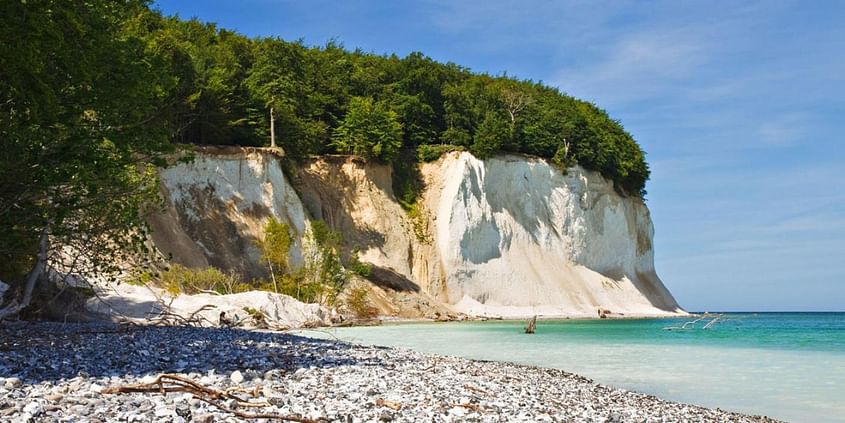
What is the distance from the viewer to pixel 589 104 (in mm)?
69562

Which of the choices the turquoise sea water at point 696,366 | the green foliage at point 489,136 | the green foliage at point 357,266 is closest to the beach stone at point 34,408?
the turquoise sea water at point 696,366

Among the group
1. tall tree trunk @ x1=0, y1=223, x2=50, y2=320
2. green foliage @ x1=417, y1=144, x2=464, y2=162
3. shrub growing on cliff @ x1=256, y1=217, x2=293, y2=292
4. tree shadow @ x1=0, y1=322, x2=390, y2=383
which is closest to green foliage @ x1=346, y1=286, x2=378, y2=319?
shrub growing on cliff @ x1=256, y1=217, x2=293, y2=292

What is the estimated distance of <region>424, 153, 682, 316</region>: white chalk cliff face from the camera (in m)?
50.9

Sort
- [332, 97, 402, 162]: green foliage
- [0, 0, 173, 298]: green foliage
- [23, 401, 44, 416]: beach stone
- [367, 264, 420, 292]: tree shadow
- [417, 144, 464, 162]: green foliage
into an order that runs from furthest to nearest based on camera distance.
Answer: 1. [417, 144, 464, 162]: green foliage
2. [332, 97, 402, 162]: green foliage
3. [367, 264, 420, 292]: tree shadow
4. [0, 0, 173, 298]: green foliage
5. [23, 401, 44, 416]: beach stone

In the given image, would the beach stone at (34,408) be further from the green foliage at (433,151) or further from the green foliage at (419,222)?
the green foliage at (433,151)

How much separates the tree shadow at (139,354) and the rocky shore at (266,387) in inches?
0.8

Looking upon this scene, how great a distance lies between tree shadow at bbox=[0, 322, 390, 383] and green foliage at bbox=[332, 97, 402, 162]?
1359 inches

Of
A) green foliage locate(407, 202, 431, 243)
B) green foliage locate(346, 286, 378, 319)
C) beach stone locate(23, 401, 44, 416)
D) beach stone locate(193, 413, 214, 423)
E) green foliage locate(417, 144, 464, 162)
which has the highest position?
green foliage locate(417, 144, 464, 162)

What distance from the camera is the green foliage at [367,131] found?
47812mm

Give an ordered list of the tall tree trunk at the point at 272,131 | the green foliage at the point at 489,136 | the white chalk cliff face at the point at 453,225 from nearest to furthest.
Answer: the white chalk cliff face at the point at 453,225
the tall tree trunk at the point at 272,131
the green foliage at the point at 489,136

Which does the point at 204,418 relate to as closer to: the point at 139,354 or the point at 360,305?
the point at 139,354

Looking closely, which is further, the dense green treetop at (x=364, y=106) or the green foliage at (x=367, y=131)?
the green foliage at (x=367, y=131)

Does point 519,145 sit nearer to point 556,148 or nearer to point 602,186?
point 556,148

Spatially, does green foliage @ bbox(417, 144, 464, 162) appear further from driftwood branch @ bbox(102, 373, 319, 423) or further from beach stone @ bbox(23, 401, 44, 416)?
beach stone @ bbox(23, 401, 44, 416)
